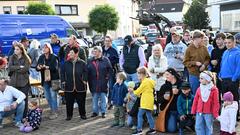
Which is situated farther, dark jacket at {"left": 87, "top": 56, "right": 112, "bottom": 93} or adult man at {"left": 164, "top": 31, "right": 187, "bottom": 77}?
dark jacket at {"left": 87, "top": 56, "right": 112, "bottom": 93}

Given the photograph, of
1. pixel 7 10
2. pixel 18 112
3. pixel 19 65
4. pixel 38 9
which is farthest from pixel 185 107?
pixel 7 10

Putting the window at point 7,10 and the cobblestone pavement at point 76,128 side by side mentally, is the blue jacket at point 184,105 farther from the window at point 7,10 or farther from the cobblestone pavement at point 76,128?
the window at point 7,10

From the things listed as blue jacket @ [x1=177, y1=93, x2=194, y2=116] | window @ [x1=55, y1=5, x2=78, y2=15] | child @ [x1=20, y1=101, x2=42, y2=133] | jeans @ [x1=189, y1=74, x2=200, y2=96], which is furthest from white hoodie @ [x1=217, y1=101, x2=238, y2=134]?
window @ [x1=55, y1=5, x2=78, y2=15]

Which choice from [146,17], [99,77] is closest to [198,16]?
[146,17]

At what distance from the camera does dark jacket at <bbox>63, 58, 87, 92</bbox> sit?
8.65m

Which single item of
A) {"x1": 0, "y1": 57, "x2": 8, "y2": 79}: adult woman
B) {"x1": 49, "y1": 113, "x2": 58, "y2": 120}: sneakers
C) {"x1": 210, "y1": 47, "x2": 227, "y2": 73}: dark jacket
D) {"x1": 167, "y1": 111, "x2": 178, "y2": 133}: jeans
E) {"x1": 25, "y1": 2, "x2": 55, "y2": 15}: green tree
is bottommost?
{"x1": 49, "y1": 113, "x2": 58, "y2": 120}: sneakers

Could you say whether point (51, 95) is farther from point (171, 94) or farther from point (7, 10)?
point (7, 10)

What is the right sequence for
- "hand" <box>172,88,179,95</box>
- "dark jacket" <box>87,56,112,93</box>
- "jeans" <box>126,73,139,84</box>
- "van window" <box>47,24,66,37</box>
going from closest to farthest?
"hand" <box>172,88,179,95</box>
"dark jacket" <box>87,56,112,93</box>
"jeans" <box>126,73,139,84</box>
"van window" <box>47,24,66,37</box>

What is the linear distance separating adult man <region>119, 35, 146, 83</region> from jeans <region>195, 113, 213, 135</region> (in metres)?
2.55

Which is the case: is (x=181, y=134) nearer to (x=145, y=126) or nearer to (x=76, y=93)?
(x=145, y=126)

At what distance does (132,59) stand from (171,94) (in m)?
1.69

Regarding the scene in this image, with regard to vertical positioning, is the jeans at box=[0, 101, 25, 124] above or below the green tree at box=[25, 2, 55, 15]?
below

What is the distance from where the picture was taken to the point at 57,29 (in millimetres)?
20609

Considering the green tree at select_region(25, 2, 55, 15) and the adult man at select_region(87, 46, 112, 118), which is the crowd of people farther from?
the green tree at select_region(25, 2, 55, 15)
